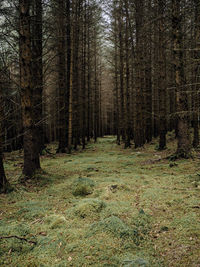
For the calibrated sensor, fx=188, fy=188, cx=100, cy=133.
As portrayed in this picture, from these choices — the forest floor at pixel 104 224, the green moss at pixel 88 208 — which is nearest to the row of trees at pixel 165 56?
the forest floor at pixel 104 224

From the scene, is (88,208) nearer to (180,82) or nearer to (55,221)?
(55,221)

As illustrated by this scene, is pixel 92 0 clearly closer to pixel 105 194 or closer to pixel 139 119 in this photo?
pixel 139 119

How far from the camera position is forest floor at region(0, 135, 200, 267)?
2.66 metres

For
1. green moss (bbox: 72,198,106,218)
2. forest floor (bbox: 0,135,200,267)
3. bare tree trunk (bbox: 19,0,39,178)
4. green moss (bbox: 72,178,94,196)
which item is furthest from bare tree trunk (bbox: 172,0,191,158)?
bare tree trunk (bbox: 19,0,39,178)

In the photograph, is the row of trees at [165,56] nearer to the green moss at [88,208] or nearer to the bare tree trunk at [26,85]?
the green moss at [88,208]

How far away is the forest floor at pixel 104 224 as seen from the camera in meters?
2.66

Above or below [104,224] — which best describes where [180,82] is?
above

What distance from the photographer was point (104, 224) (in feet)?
11.1

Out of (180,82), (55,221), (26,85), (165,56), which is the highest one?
(165,56)

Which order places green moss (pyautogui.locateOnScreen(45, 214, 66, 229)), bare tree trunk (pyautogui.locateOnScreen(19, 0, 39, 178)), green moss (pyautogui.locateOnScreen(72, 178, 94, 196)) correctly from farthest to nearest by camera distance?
bare tree trunk (pyautogui.locateOnScreen(19, 0, 39, 178))
green moss (pyautogui.locateOnScreen(72, 178, 94, 196))
green moss (pyautogui.locateOnScreen(45, 214, 66, 229))

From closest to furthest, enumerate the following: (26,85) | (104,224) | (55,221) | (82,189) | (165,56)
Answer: (104,224)
(55,221)
(82,189)
(26,85)
(165,56)

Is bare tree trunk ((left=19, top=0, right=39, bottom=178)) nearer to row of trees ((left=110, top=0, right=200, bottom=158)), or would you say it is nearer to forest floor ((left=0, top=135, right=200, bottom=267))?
forest floor ((left=0, top=135, right=200, bottom=267))

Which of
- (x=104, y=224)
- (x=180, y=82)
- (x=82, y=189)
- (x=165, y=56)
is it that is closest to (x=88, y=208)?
(x=104, y=224)

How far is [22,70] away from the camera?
245 inches
